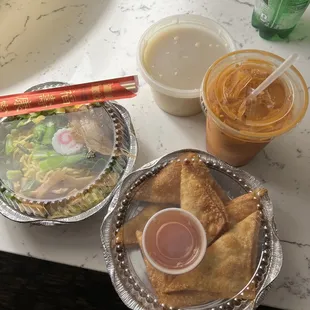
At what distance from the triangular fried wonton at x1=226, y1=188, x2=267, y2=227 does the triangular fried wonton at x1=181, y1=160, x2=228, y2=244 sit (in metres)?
0.01

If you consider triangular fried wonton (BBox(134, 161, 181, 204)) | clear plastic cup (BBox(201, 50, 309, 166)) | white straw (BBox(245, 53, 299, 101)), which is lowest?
triangular fried wonton (BBox(134, 161, 181, 204))

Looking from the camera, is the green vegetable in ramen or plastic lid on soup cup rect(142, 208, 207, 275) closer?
plastic lid on soup cup rect(142, 208, 207, 275)

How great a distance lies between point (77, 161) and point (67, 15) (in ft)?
1.25

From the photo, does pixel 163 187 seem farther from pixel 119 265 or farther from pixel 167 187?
pixel 119 265

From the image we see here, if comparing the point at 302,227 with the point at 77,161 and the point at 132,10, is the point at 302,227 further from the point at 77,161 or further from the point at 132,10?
the point at 132,10

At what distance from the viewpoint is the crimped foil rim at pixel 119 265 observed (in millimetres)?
597

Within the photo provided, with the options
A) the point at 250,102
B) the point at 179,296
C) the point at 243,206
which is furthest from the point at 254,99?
the point at 179,296

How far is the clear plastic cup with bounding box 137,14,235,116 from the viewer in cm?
70

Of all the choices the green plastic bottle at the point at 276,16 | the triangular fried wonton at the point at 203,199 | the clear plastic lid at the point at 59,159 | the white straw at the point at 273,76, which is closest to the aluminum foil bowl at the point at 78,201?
the clear plastic lid at the point at 59,159

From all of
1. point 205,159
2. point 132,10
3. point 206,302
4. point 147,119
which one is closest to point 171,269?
point 206,302

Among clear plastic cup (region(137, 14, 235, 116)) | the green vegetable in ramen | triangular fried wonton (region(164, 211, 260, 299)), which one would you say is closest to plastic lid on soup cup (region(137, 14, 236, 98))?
clear plastic cup (region(137, 14, 235, 116))

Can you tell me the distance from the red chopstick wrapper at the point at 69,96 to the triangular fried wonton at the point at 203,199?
167 millimetres

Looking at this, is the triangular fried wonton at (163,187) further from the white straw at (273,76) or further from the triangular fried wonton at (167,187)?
the white straw at (273,76)

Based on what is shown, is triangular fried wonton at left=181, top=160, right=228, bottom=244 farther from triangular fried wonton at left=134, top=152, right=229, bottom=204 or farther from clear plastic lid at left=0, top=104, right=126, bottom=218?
clear plastic lid at left=0, top=104, right=126, bottom=218
